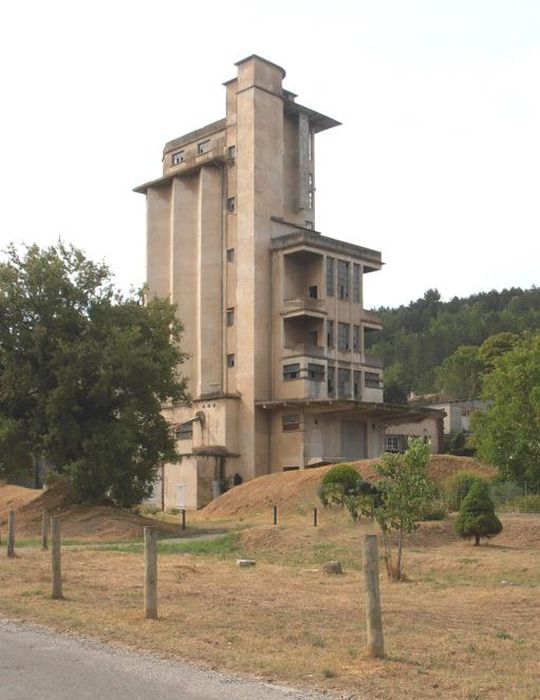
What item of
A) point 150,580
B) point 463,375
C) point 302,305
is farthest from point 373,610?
point 463,375

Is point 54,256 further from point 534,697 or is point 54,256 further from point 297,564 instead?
point 534,697

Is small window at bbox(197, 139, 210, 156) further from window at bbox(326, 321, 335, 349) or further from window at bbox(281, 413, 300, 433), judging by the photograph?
window at bbox(281, 413, 300, 433)

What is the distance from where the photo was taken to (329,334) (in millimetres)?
64000

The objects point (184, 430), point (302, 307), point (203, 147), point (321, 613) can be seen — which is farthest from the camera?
point (203, 147)

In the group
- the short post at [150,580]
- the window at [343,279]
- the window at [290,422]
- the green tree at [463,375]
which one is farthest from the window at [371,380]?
the short post at [150,580]

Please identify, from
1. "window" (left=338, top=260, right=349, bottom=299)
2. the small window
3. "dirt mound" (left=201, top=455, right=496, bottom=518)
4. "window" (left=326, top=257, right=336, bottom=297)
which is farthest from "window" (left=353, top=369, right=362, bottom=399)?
the small window

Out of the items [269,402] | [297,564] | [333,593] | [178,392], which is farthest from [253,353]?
[333,593]

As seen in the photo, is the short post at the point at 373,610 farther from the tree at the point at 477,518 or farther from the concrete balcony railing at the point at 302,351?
the concrete balcony railing at the point at 302,351

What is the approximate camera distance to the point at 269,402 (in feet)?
198

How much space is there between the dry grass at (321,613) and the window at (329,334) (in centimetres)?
3768

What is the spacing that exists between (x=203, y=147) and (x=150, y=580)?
59018mm

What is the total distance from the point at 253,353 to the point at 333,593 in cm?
4418

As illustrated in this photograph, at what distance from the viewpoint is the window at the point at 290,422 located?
60.7m

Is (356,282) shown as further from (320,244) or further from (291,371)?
(291,371)
